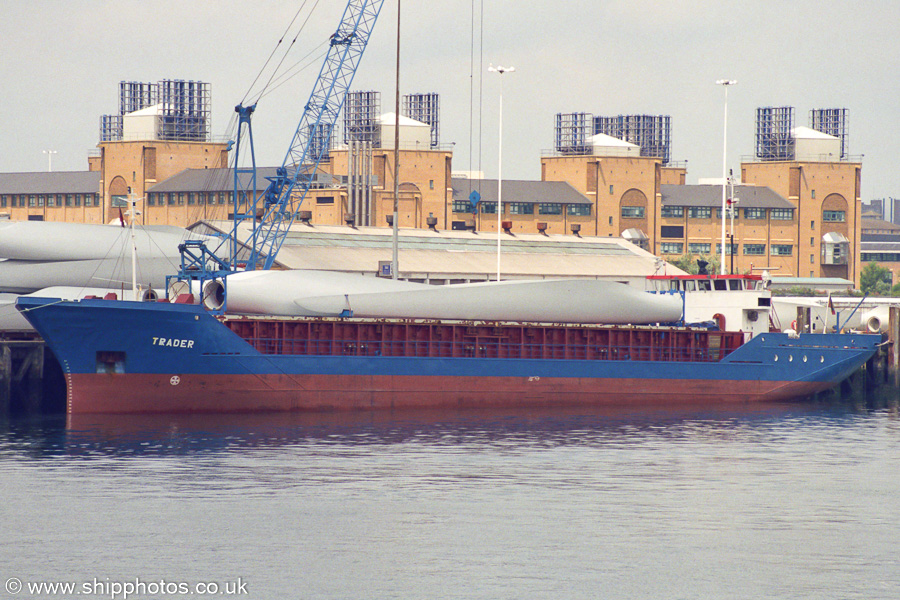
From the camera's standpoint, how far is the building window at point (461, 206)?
160m

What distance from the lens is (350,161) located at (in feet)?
466

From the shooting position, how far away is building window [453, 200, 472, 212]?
16050cm

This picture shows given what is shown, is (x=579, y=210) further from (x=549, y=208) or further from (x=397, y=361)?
(x=397, y=361)

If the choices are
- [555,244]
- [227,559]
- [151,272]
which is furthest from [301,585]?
[555,244]

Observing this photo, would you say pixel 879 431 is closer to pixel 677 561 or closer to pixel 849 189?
pixel 677 561

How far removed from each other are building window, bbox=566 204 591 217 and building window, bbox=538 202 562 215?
50.5 inches

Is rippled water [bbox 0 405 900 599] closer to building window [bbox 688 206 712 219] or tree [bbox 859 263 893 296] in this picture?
building window [bbox 688 206 712 219]

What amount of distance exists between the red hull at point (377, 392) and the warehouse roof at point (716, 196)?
3978 inches

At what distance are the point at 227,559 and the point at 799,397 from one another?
46132 mm

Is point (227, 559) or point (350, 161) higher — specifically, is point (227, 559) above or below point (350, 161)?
below

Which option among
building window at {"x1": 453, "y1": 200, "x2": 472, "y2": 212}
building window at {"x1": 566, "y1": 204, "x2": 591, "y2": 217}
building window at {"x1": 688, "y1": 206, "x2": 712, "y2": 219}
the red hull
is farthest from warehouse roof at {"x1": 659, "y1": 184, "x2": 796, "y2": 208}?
the red hull

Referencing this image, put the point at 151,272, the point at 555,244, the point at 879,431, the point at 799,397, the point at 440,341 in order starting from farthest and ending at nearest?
the point at 555,244 < the point at 151,272 < the point at 799,397 < the point at 440,341 < the point at 879,431

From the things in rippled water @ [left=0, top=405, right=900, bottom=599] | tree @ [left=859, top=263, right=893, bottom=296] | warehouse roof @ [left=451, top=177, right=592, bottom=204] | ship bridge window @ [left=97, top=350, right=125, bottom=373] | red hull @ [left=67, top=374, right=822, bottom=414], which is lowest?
rippled water @ [left=0, top=405, right=900, bottom=599]

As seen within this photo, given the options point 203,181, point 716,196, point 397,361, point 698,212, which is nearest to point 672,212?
point 698,212
